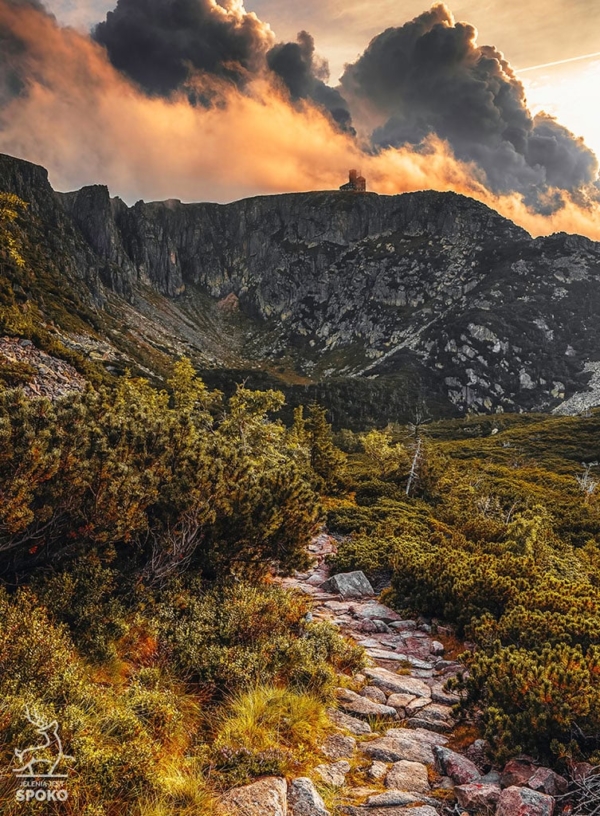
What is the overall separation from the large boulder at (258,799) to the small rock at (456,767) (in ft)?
7.35

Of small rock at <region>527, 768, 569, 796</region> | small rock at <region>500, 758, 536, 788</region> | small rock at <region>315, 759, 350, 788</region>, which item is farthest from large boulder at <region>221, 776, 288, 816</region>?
small rock at <region>527, 768, 569, 796</region>

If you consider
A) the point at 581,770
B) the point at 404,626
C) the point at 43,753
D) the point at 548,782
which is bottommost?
the point at 404,626

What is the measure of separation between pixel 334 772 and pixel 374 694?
2.63 metres

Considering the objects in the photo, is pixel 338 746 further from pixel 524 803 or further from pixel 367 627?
pixel 367 627

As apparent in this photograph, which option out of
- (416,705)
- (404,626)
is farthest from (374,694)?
(404,626)

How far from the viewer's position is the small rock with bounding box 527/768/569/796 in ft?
16.2

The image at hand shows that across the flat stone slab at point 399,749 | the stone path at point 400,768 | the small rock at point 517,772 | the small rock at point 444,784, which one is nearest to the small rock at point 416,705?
the stone path at point 400,768

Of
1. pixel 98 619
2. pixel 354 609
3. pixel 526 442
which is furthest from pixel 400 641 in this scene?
pixel 526 442

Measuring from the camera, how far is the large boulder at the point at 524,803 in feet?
14.6

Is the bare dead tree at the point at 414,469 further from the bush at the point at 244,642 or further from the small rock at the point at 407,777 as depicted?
the small rock at the point at 407,777

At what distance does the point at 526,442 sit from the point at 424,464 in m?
87.0

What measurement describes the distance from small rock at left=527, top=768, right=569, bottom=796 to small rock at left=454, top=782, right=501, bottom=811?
0.40m

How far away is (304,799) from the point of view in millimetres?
4582

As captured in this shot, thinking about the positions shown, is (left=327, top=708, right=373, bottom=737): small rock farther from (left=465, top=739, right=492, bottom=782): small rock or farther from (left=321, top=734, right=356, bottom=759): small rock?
(left=465, top=739, right=492, bottom=782): small rock
